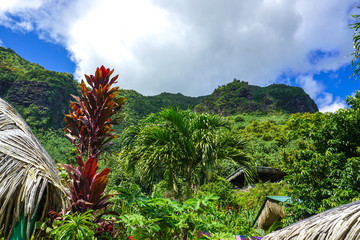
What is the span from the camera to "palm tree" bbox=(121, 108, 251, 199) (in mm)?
5582

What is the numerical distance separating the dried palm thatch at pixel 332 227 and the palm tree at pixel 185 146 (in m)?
3.42

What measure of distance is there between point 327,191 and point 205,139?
2.85 meters

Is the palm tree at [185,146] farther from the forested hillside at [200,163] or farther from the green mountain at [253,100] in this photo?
the green mountain at [253,100]

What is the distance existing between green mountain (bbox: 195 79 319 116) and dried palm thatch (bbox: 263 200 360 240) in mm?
56948

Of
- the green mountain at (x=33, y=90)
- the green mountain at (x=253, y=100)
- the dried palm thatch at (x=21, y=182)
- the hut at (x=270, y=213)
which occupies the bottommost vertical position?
the hut at (x=270, y=213)

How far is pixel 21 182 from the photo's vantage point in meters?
1.31

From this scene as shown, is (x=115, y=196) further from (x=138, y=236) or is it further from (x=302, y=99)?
(x=302, y=99)

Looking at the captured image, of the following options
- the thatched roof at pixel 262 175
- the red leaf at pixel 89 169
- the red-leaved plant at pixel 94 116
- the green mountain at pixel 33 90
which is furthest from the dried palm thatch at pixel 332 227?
the green mountain at pixel 33 90

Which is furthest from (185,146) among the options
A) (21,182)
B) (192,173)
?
(21,182)

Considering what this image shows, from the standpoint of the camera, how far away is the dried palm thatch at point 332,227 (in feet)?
5.25

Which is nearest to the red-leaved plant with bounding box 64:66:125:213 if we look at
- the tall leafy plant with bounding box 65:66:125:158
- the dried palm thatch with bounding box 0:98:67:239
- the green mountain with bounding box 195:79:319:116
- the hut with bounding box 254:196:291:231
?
the tall leafy plant with bounding box 65:66:125:158

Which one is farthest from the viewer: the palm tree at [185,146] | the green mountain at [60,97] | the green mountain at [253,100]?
the green mountain at [253,100]

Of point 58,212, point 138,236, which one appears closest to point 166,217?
point 138,236

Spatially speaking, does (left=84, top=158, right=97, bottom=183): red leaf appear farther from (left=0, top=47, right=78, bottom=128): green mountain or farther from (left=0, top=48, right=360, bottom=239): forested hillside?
(left=0, top=47, right=78, bottom=128): green mountain
